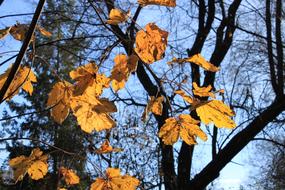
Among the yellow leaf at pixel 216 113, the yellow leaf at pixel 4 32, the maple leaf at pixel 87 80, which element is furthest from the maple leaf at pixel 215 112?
the yellow leaf at pixel 4 32

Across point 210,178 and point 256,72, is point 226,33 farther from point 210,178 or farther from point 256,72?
point 210,178

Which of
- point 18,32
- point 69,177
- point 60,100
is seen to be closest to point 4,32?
point 18,32

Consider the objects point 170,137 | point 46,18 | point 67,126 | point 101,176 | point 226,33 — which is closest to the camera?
point 170,137

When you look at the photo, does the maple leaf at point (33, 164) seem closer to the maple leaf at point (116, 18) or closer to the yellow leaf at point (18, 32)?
the yellow leaf at point (18, 32)

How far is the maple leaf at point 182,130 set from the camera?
3.57 feet

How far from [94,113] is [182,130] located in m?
0.22

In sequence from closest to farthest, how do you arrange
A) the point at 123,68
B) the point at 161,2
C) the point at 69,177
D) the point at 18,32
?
the point at 161,2, the point at 123,68, the point at 18,32, the point at 69,177

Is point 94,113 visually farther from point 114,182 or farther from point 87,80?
point 114,182

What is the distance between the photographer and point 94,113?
3.30ft

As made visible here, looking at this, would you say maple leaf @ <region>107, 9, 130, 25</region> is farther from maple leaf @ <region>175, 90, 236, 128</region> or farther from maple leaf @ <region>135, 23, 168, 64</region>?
maple leaf @ <region>175, 90, 236, 128</region>

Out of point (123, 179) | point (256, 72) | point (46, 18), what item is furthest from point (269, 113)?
point (123, 179)

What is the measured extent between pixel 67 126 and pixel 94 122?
Answer: 18.1m

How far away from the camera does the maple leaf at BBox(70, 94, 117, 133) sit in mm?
989

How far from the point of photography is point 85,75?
103 centimetres
